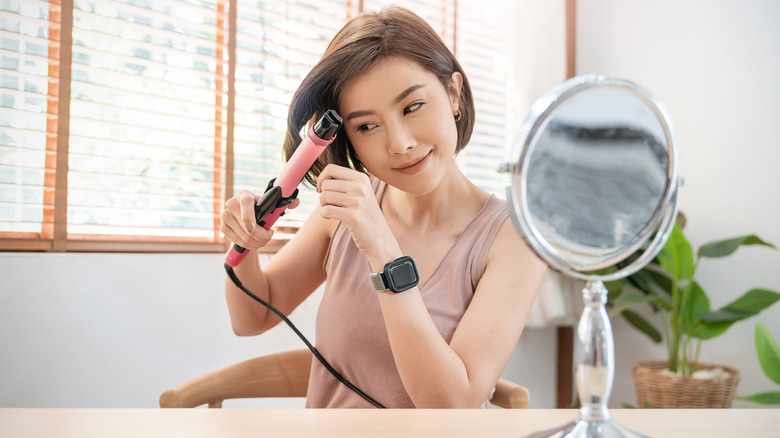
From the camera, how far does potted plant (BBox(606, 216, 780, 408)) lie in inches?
82.9

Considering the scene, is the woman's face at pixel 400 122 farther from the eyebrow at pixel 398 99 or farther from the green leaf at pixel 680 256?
the green leaf at pixel 680 256

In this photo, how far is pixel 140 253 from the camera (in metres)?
1.58

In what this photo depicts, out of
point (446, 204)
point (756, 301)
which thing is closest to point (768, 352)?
point (756, 301)

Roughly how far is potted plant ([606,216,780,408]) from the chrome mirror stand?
77.9 inches

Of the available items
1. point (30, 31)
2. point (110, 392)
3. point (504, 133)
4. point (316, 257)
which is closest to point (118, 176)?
point (30, 31)

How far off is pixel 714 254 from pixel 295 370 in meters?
1.74

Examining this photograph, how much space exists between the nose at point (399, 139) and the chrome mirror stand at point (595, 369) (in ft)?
1.72

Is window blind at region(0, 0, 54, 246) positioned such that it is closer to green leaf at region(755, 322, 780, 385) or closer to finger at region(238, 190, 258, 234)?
finger at region(238, 190, 258, 234)

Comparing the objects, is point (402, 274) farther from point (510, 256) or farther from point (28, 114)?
point (28, 114)

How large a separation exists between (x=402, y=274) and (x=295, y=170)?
21cm

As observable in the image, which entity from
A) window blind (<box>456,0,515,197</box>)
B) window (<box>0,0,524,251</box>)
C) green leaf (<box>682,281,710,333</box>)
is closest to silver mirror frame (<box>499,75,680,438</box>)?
window (<box>0,0,524,251</box>)

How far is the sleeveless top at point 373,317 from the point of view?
1.02m

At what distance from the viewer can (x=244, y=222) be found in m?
0.89

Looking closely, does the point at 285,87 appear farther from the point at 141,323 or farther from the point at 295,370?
the point at 295,370
